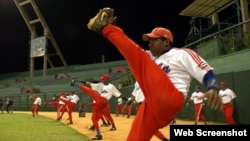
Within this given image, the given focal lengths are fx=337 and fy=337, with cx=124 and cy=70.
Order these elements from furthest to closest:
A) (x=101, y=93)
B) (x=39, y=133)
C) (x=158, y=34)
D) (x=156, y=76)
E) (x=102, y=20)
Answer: (x=39, y=133) → (x=101, y=93) → (x=158, y=34) → (x=102, y=20) → (x=156, y=76)

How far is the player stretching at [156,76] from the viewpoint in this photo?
3.76 metres

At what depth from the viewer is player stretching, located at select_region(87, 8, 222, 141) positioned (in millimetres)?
3762

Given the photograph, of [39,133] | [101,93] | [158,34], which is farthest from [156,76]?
[39,133]

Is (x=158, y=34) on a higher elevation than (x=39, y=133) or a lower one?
higher

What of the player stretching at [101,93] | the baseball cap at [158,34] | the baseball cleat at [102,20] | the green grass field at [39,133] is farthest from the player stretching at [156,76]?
the player stretching at [101,93]

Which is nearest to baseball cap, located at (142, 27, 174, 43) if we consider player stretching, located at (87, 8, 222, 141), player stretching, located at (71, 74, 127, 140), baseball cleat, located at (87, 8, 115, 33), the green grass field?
player stretching, located at (87, 8, 222, 141)

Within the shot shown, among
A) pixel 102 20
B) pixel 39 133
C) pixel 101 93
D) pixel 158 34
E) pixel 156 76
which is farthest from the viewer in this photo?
pixel 39 133

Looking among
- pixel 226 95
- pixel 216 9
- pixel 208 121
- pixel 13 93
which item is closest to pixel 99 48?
pixel 13 93

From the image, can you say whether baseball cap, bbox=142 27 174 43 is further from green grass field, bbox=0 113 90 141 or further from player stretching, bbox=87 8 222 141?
green grass field, bbox=0 113 90 141

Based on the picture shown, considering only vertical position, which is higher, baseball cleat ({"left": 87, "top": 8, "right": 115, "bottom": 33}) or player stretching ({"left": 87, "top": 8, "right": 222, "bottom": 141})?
baseball cleat ({"left": 87, "top": 8, "right": 115, "bottom": 33})

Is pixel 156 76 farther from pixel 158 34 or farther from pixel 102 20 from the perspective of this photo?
pixel 102 20

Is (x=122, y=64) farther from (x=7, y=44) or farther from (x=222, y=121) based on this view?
(x=222, y=121)

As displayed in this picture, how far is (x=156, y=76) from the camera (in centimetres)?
378

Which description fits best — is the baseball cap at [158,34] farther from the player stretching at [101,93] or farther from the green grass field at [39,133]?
the player stretching at [101,93]
